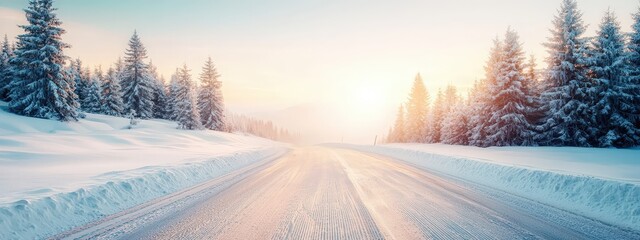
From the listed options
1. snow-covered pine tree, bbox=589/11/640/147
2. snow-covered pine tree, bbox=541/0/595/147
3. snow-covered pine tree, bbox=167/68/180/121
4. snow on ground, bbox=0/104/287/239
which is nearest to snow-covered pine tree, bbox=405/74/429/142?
snow-covered pine tree, bbox=541/0/595/147

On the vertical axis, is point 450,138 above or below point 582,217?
above

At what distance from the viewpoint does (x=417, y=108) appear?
1854 inches

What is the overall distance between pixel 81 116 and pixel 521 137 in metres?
43.4

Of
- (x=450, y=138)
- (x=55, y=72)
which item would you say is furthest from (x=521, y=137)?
(x=55, y=72)

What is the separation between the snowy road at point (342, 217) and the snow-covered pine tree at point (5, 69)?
4469 cm

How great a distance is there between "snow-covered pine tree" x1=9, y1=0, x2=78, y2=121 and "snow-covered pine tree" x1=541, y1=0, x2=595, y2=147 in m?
42.1

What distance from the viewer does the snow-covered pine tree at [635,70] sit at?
19.7 metres

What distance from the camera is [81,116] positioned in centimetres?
3023

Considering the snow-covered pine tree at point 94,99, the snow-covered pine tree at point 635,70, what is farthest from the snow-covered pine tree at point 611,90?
the snow-covered pine tree at point 94,99

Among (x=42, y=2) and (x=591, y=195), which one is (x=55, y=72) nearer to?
(x=42, y=2)

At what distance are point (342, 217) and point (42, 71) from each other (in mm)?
33902

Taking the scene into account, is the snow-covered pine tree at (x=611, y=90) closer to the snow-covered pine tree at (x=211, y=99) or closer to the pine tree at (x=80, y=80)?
the snow-covered pine tree at (x=211, y=99)

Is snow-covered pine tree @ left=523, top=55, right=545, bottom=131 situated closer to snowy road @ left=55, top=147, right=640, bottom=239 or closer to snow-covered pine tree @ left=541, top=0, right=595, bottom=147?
snow-covered pine tree @ left=541, top=0, right=595, bottom=147

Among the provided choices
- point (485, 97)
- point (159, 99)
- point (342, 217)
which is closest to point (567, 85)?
point (485, 97)
